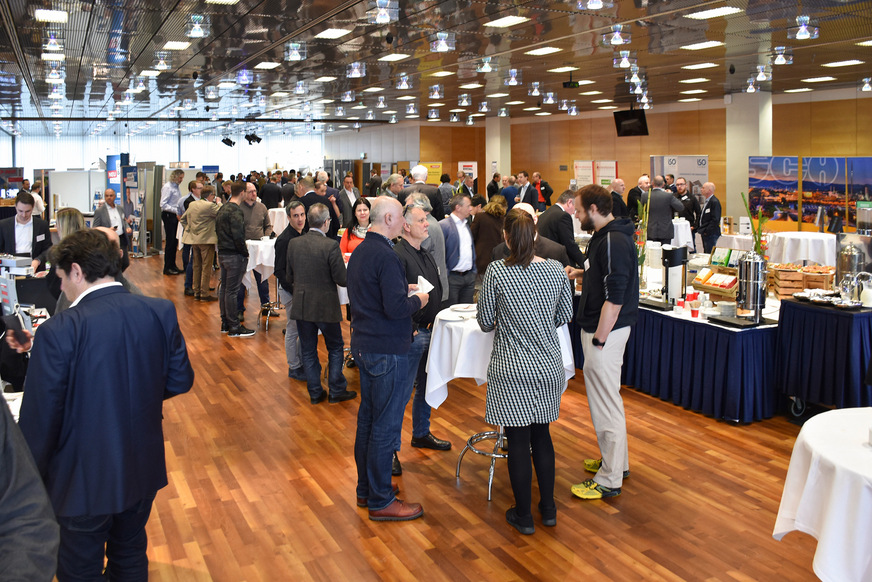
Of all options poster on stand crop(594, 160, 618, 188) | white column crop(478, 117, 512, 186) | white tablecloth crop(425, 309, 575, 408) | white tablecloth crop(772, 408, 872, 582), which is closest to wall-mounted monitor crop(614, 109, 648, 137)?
poster on stand crop(594, 160, 618, 188)

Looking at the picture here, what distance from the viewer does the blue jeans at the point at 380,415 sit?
3.62 m

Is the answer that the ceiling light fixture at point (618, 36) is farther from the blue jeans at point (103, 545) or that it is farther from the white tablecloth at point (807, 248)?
the blue jeans at point (103, 545)

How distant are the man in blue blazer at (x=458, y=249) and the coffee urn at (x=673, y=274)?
1.43 metres

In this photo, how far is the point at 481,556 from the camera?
3465mm

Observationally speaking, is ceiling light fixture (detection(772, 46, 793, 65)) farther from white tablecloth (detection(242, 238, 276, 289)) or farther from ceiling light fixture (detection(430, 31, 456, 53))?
white tablecloth (detection(242, 238, 276, 289))

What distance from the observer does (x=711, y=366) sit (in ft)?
17.2

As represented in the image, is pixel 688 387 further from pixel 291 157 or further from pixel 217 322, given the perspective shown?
pixel 291 157

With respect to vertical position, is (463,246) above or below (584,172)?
below

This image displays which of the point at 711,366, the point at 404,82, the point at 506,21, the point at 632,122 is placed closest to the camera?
the point at 711,366

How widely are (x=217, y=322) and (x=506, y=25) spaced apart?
4502 mm

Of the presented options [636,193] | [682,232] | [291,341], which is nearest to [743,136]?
[636,193]

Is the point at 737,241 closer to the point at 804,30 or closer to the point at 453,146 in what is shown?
the point at 804,30

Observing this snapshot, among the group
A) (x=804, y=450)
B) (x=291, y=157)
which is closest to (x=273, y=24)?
(x=804, y=450)

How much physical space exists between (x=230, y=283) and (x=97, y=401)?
19.0 feet
